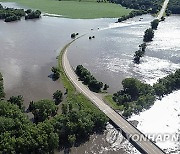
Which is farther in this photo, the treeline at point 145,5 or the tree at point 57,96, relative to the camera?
the treeline at point 145,5

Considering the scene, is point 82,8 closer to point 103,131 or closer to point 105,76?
point 105,76

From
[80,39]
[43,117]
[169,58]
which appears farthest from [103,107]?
[80,39]

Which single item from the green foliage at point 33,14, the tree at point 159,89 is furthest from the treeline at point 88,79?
the green foliage at point 33,14

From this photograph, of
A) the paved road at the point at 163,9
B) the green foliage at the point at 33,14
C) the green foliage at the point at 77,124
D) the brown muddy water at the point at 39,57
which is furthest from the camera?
the paved road at the point at 163,9

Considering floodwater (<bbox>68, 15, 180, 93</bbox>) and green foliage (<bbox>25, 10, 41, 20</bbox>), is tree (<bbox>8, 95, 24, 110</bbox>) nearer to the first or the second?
floodwater (<bbox>68, 15, 180, 93</bbox>)

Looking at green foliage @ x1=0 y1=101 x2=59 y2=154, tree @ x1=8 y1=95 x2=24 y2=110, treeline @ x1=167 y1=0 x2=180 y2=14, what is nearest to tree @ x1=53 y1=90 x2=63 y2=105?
tree @ x1=8 y1=95 x2=24 y2=110

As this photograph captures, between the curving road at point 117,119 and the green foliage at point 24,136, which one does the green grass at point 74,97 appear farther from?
the green foliage at point 24,136

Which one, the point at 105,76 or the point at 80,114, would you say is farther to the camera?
the point at 105,76
